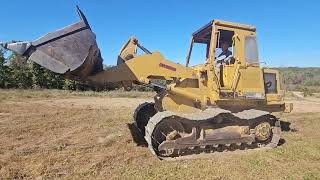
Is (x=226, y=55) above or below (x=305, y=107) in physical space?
above

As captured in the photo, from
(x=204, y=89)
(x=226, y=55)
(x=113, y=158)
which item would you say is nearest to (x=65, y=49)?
(x=113, y=158)

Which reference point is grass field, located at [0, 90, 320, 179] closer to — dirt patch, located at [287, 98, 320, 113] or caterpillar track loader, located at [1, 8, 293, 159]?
caterpillar track loader, located at [1, 8, 293, 159]

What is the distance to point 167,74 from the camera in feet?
28.1

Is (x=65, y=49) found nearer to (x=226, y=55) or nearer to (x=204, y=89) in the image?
(x=204, y=89)

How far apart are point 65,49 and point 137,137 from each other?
3959mm

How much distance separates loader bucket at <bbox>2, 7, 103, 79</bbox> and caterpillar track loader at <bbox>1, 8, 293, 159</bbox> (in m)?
0.02

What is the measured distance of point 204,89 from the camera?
29.2ft

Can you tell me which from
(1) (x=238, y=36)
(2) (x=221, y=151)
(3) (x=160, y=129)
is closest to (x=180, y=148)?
(3) (x=160, y=129)

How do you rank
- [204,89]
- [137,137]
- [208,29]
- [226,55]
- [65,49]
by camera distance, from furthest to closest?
[137,137] → [208,29] → [226,55] → [204,89] → [65,49]

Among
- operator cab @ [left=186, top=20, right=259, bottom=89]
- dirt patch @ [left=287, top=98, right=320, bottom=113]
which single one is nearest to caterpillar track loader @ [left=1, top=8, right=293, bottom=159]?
operator cab @ [left=186, top=20, right=259, bottom=89]

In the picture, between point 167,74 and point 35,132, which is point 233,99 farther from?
point 35,132

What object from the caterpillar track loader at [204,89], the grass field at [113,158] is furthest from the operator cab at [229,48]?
the grass field at [113,158]

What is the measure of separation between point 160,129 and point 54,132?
161 inches

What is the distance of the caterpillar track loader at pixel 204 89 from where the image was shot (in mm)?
7773
